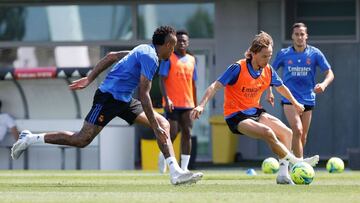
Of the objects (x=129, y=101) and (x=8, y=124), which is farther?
(x=8, y=124)

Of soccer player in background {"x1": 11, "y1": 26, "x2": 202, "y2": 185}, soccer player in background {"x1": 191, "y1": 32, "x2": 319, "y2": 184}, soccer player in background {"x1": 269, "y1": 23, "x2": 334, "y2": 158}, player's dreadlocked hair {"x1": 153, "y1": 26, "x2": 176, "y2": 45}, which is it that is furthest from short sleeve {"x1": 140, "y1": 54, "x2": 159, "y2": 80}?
soccer player in background {"x1": 269, "y1": 23, "x2": 334, "y2": 158}

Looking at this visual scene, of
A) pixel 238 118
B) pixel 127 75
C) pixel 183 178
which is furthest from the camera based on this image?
pixel 238 118

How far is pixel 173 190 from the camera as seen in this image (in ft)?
38.7

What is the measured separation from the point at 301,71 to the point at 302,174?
387 centimetres

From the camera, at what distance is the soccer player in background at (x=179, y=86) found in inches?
682

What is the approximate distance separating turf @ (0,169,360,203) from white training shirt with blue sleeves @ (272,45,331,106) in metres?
1.75

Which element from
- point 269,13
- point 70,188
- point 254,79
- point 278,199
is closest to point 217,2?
point 269,13

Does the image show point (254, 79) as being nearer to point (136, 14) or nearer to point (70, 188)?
point (70, 188)

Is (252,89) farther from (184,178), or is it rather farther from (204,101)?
(184,178)

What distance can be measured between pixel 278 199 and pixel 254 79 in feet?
10.4

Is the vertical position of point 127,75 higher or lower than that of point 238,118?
higher

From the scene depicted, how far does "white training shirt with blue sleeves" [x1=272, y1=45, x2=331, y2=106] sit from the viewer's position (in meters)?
16.4

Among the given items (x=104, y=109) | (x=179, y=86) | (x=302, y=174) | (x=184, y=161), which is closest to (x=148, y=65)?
(x=104, y=109)

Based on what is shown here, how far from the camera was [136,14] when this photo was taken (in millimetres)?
24188
